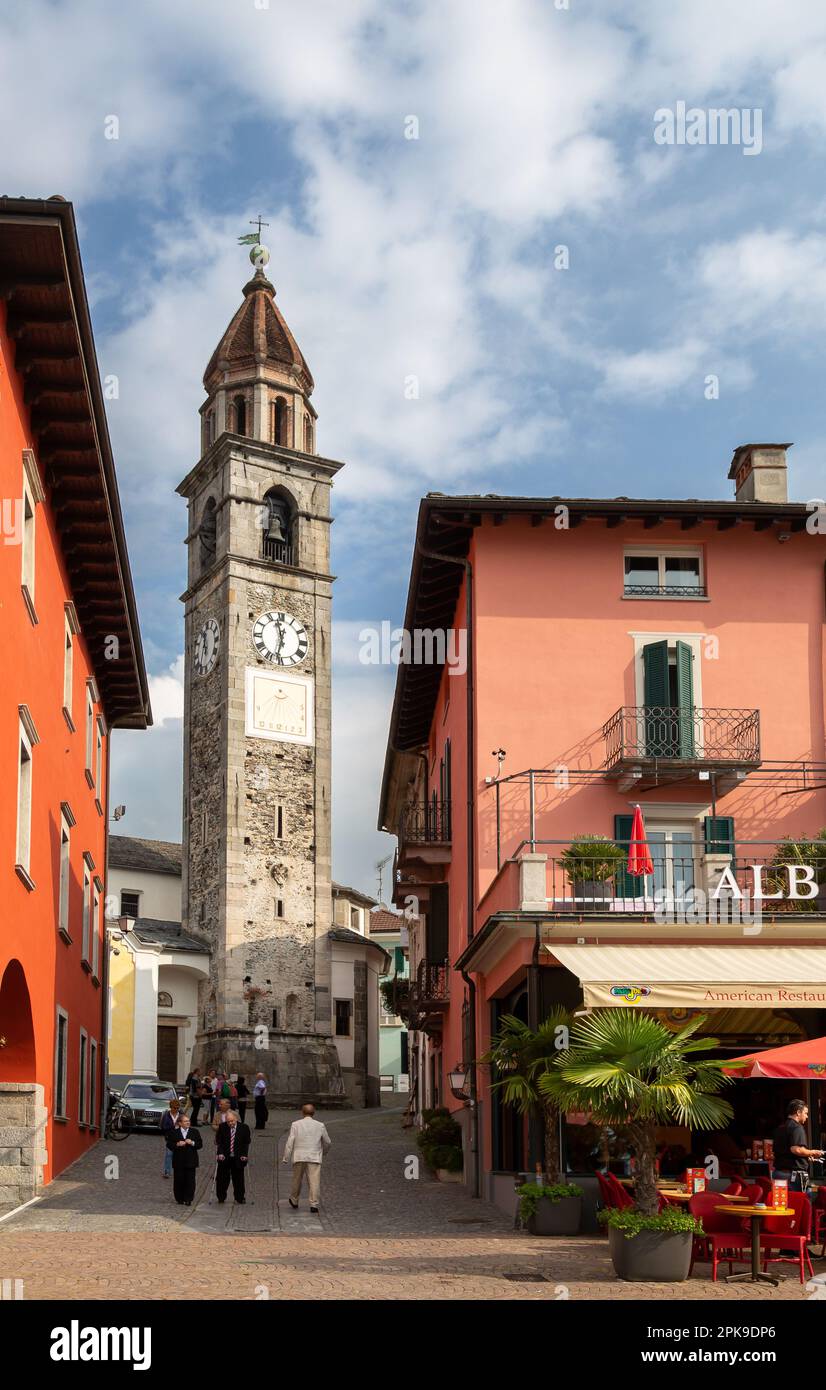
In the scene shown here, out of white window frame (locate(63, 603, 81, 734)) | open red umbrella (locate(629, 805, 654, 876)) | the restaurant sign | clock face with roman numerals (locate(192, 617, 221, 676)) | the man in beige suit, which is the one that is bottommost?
the man in beige suit

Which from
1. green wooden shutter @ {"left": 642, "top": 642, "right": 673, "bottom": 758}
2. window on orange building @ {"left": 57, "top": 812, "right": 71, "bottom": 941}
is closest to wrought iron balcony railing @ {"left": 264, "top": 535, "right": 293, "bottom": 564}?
window on orange building @ {"left": 57, "top": 812, "right": 71, "bottom": 941}

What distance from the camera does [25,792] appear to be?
61.2 ft

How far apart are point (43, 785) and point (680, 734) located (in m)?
8.64

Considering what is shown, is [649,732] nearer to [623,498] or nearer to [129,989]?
[623,498]

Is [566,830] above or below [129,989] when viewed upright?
above

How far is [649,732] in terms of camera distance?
22766mm

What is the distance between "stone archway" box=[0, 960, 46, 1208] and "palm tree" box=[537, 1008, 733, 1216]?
759cm

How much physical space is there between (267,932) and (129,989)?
537 cm

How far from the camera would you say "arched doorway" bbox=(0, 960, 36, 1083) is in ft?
59.8

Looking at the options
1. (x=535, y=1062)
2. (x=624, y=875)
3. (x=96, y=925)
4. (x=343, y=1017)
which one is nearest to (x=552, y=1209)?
(x=535, y=1062)

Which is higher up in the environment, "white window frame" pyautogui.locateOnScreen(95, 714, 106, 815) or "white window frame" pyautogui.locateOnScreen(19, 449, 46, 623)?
"white window frame" pyautogui.locateOnScreen(19, 449, 46, 623)

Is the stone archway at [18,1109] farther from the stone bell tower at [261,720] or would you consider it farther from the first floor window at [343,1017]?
the first floor window at [343,1017]

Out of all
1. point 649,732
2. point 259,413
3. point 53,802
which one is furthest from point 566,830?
point 259,413

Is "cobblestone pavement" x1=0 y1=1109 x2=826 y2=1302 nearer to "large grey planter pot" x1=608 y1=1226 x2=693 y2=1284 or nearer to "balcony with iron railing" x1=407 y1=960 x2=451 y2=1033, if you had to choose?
"large grey planter pot" x1=608 y1=1226 x2=693 y2=1284
